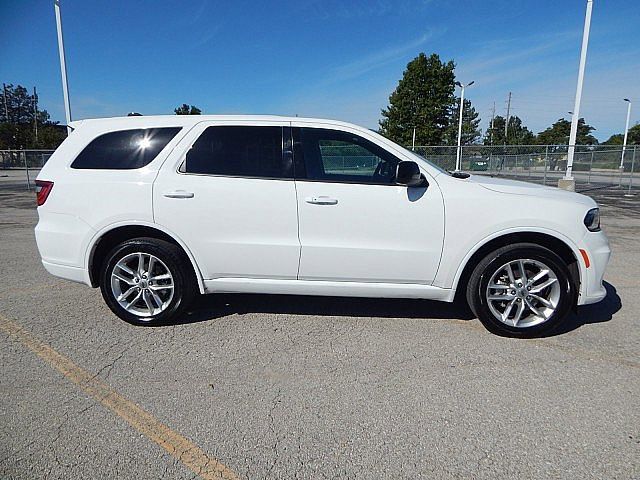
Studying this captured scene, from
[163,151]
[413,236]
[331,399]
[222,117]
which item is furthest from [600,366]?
[163,151]

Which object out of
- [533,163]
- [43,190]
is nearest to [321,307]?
[43,190]

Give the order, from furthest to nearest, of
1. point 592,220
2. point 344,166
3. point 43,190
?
point 344,166
point 43,190
point 592,220

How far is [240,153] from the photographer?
3357 millimetres

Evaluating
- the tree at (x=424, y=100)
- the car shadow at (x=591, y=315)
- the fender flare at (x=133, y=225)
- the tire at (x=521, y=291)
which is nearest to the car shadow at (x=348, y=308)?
the car shadow at (x=591, y=315)

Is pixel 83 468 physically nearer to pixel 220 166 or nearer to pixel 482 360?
pixel 220 166

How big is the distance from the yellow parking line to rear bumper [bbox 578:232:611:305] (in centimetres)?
315

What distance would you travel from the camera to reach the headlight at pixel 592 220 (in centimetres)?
318

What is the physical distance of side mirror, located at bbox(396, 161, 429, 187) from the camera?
3.08m

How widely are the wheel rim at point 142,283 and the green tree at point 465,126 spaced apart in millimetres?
51303

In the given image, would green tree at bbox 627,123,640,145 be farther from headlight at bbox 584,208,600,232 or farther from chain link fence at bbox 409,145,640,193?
headlight at bbox 584,208,600,232

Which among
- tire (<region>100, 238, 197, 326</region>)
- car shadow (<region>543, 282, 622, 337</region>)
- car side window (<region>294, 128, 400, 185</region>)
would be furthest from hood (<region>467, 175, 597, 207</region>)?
tire (<region>100, 238, 197, 326</region>)

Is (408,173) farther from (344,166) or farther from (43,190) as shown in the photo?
(43,190)

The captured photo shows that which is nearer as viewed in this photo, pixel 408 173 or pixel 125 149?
pixel 408 173

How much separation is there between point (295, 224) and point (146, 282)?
59.7 inches
